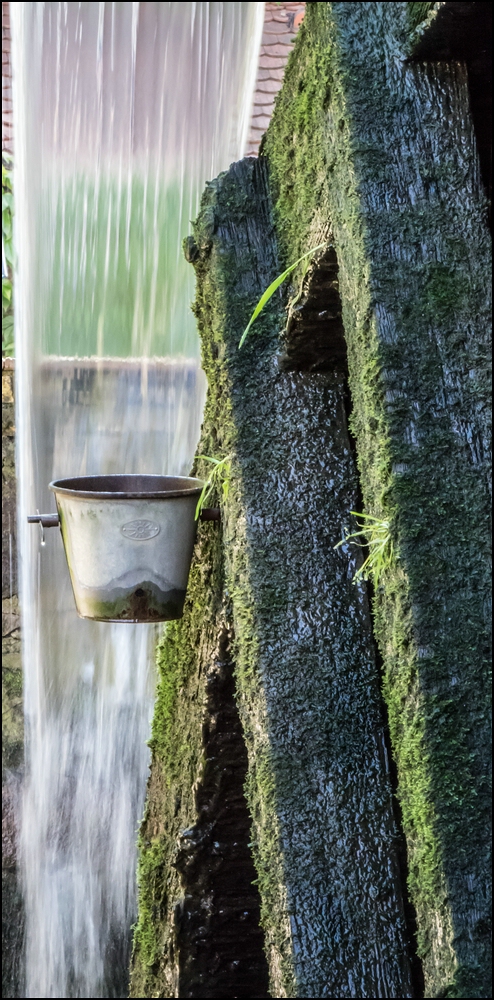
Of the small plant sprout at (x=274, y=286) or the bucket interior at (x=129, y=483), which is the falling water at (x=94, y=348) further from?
the small plant sprout at (x=274, y=286)

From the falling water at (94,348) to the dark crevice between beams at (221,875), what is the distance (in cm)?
140

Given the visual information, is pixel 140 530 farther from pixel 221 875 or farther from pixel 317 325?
pixel 221 875

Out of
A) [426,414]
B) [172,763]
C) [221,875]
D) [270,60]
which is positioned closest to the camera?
[426,414]

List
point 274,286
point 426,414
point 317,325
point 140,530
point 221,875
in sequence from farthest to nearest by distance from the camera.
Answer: point 221,875 → point 140,530 → point 317,325 → point 274,286 → point 426,414

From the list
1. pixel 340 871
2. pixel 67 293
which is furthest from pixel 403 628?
pixel 67 293

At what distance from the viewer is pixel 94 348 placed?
13.9ft

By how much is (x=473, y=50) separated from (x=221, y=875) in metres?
2.14

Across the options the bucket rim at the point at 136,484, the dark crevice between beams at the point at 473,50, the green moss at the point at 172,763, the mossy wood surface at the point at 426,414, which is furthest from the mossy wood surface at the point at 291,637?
the dark crevice between beams at the point at 473,50

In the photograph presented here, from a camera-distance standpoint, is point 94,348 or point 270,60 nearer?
point 94,348

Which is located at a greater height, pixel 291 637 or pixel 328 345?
pixel 328 345

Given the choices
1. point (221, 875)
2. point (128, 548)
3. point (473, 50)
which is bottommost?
point (221, 875)

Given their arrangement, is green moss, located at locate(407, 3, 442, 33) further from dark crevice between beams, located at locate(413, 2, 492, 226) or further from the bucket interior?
the bucket interior

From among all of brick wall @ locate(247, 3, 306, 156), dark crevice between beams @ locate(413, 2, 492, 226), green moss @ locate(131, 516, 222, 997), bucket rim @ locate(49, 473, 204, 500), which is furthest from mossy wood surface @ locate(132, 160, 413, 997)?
brick wall @ locate(247, 3, 306, 156)

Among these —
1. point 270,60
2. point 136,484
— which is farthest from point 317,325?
point 270,60
